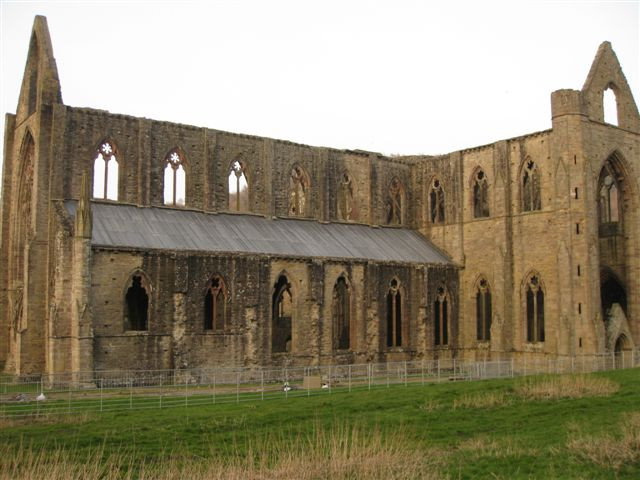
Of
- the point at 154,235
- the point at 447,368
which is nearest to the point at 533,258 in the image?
the point at 447,368

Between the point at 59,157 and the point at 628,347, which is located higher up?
the point at 59,157

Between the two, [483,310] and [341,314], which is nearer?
[341,314]

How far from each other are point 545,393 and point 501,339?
53.7 feet

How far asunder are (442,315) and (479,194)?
24.8ft

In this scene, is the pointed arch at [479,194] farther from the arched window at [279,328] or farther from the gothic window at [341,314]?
the arched window at [279,328]

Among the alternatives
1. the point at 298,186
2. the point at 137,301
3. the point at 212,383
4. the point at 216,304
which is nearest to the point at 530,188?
the point at 298,186

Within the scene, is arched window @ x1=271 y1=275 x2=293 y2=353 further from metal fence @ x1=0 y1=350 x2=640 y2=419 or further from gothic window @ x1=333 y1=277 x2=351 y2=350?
metal fence @ x1=0 y1=350 x2=640 y2=419

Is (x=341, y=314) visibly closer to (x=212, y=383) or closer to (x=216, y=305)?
(x=216, y=305)

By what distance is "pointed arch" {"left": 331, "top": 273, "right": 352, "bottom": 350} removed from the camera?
4059 cm

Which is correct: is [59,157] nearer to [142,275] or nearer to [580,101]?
[142,275]

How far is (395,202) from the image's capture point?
4934cm

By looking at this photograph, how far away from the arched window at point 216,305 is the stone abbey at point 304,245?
66mm

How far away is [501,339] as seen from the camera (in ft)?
139

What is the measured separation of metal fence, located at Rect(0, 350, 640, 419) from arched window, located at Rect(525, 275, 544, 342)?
1.44 m
